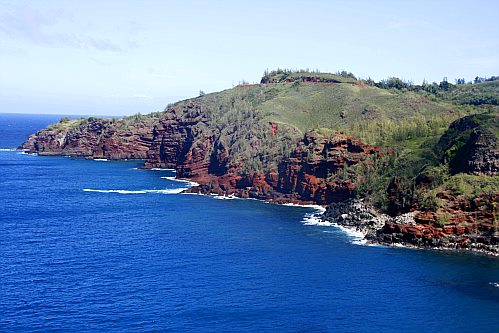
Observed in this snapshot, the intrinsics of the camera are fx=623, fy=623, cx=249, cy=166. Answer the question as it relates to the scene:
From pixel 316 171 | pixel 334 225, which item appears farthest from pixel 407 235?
pixel 316 171

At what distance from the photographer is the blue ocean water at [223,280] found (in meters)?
89.8

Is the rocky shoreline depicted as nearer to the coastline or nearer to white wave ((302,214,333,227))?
the coastline

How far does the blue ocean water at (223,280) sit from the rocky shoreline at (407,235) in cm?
434

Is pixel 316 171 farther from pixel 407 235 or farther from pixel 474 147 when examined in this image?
pixel 407 235

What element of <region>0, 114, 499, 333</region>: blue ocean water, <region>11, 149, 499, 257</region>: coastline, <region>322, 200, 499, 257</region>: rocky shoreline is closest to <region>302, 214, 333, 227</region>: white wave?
<region>11, 149, 499, 257</region>: coastline

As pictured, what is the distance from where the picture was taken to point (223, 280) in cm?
10712

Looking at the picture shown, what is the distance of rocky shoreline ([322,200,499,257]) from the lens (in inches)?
5059

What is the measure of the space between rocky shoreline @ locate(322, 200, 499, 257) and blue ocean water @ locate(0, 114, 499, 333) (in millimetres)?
4340

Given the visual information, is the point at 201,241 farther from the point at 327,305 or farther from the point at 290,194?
the point at 290,194

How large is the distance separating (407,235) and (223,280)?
156 ft

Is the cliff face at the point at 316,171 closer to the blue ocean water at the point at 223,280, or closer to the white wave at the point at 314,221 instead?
the white wave at the point at 314,221

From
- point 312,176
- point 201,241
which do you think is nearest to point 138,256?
point 201,241

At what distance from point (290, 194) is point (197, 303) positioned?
97.9m

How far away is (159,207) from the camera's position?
177 m
